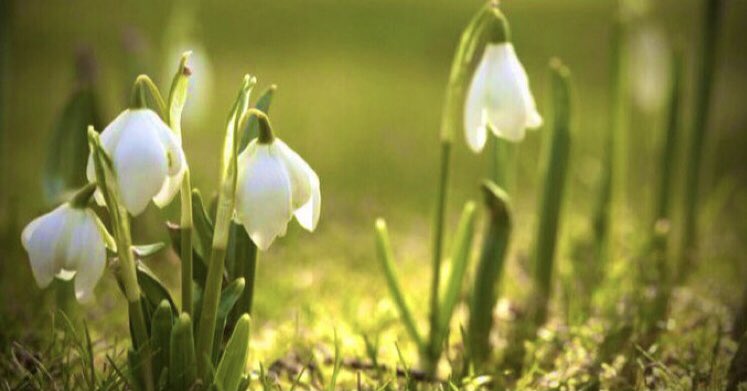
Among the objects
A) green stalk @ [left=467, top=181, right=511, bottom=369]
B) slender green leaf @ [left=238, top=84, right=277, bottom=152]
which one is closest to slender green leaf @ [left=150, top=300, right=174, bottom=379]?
slender green leaf @ [left=238, top=84, right=277, bottom=152]

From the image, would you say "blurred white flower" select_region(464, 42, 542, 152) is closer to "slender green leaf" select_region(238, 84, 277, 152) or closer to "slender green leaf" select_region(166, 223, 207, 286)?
"slender green leaf" select_region(238, 84, 277, 152)

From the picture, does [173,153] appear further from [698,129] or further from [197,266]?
[698,129]

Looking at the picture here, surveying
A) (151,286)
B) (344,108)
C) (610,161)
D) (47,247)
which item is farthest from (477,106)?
(344,108)

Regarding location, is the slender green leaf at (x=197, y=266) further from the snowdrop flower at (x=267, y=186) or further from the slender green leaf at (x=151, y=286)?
the snowdrop flower at (x=267, y=186)

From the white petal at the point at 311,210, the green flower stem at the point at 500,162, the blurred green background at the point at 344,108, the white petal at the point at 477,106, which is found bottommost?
the blurred green background at the point at 344,108

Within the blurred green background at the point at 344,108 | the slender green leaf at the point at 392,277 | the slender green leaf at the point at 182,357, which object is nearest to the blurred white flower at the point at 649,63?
the blurred green background at the point at 344,108

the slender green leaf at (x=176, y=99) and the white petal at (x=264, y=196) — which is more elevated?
the slender green leaf at (x=176, y=99)
